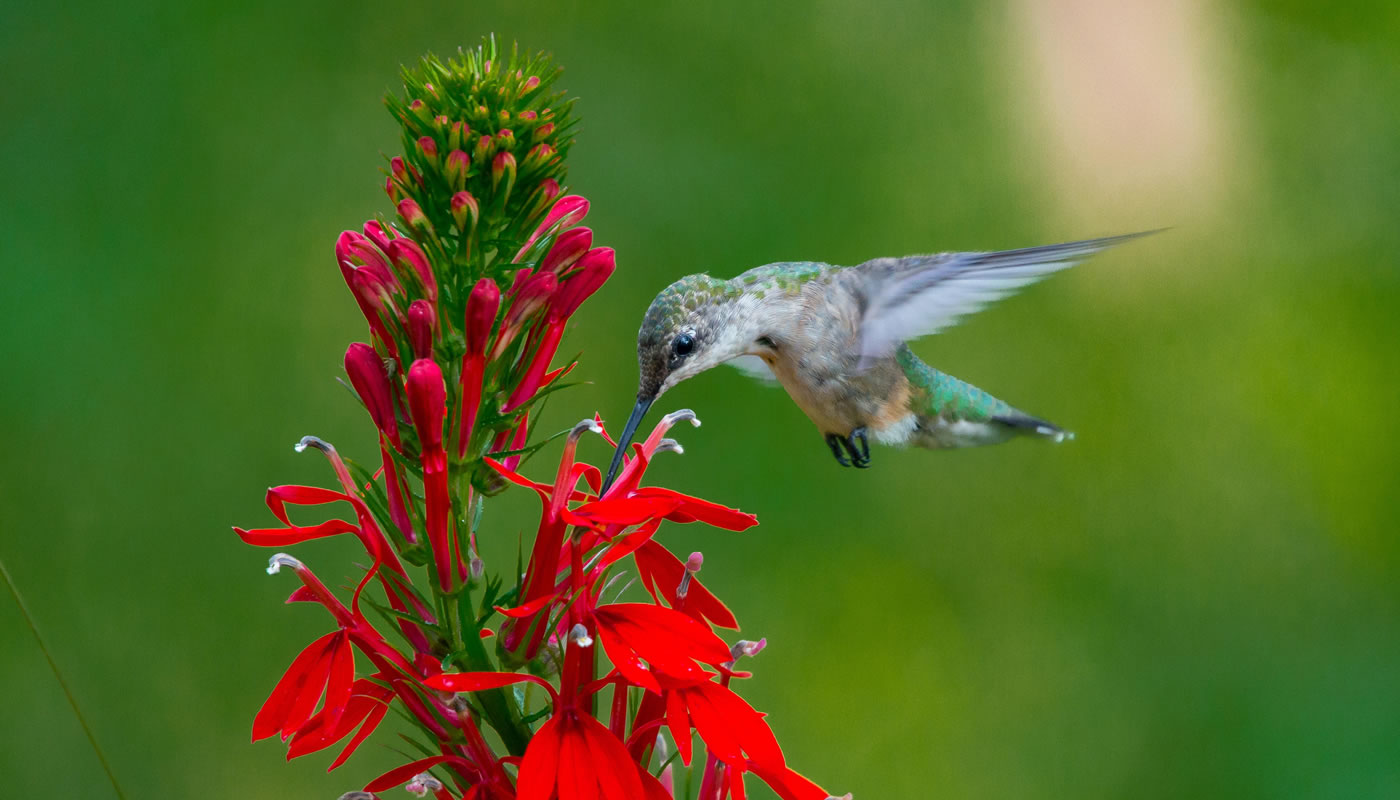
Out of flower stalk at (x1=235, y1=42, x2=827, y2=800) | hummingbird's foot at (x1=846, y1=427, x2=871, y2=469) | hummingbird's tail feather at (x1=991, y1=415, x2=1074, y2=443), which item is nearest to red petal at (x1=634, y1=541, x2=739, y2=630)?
flower stalk at (x1=235, y1=42, x2=827, y2=800)

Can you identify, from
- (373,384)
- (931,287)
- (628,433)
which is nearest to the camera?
(373,384)

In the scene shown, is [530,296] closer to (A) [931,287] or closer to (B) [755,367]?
(A) [931,287]

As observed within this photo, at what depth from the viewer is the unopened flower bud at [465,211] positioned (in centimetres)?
82

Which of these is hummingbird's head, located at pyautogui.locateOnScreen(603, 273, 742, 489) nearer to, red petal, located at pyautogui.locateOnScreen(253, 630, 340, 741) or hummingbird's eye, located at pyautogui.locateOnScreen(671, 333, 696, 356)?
hummingbird's eye, located at pyautogui.locateOnScreen(671, 333, 696, 356)

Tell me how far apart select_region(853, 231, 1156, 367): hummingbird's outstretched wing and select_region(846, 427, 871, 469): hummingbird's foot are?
0.12 meters

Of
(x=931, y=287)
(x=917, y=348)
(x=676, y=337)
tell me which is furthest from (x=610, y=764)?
(x=917, y=348)

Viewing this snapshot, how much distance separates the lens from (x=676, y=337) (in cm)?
133

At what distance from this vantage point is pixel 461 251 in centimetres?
88

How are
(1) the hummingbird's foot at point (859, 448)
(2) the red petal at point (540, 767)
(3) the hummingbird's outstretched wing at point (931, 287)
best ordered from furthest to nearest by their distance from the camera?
(1) the hummingbird's foot at point (859, 448)
(3) the hummingbird's outstretched wing at point (931, 287)
(2) the red petal at point (540, 767)

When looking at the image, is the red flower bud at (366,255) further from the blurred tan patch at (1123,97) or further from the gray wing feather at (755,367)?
the blurred tan patch at (1123,97)

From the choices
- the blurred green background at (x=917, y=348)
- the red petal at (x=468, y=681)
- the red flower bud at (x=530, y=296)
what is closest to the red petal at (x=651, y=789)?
the red petal at (x=468, y=681)

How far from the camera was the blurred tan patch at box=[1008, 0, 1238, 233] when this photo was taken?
108 inches

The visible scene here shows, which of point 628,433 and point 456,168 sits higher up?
point 456,168

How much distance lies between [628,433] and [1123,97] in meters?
2.04
